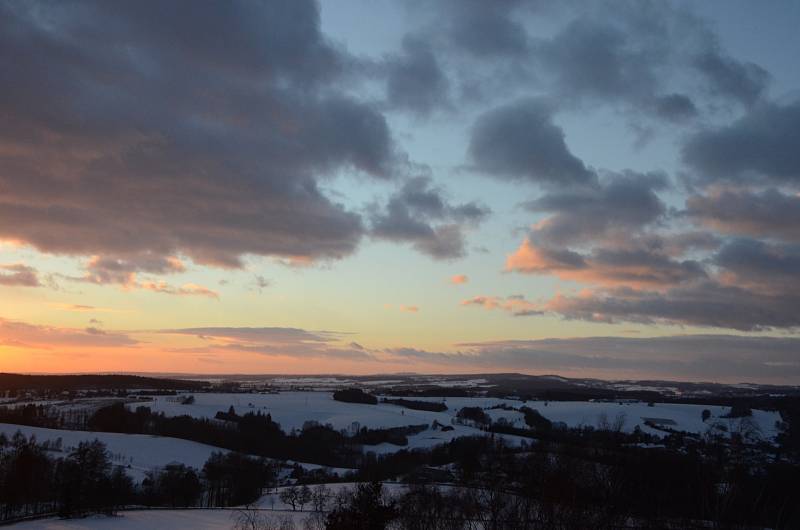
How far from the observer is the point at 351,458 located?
197375 millimetres

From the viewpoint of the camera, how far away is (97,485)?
344 feet

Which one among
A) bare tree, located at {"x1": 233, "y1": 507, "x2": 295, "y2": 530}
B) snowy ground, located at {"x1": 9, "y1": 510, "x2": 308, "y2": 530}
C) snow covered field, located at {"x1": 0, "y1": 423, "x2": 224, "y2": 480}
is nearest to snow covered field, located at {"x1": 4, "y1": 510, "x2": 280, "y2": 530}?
snowy ground, located at {"x1": 9, "y1": 510, "x2": 308, "y2": 530}

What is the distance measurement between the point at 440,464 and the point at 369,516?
394 ft

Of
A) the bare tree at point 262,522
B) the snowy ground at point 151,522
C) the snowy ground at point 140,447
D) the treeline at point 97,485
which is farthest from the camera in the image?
the snowy ground at point 140,447

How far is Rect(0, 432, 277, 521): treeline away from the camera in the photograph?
99.6 metres

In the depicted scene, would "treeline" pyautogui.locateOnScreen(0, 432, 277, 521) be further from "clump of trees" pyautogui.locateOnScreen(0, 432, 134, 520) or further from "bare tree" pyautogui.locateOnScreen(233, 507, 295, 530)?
"bare tree" pyautogui.locateOnScreen(233, 507, 295, 530)

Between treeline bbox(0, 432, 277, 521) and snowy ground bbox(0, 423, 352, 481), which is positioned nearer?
treeline bbox(0, 432, 277, 521)

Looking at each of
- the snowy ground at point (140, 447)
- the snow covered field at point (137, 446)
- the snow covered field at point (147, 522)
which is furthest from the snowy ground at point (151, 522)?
the snow covered field at point (137, 446)

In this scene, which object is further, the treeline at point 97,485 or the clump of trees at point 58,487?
the treeline at point 97,485

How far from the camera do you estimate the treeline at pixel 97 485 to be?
99625 millimetres

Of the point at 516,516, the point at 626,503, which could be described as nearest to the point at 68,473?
the point at 516,516

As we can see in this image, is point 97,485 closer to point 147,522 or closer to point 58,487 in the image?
point 58,487

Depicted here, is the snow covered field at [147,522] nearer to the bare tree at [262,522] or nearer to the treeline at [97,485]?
the bare tree at [262,522]

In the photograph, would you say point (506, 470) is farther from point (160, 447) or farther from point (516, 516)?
point (160, 447)
